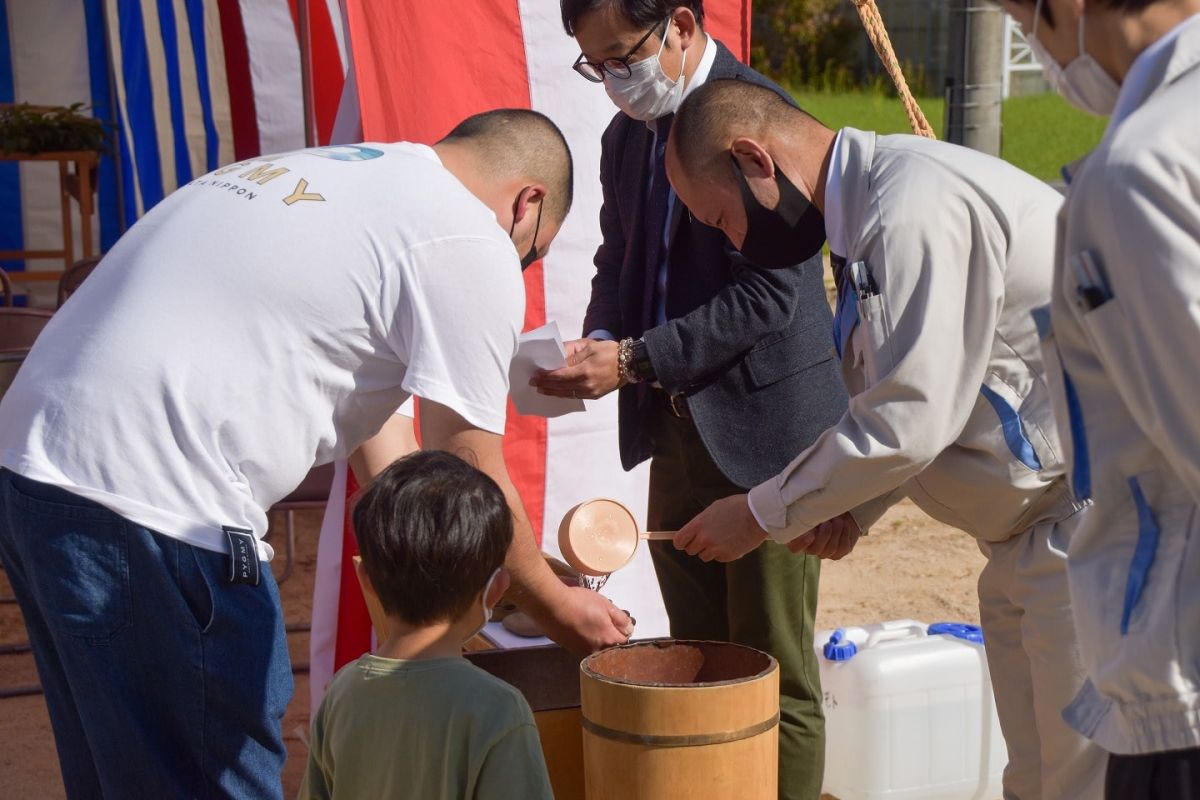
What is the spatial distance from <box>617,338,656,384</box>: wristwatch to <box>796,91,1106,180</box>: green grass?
14.4 meters

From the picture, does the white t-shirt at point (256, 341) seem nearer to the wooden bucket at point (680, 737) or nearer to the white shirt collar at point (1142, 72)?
the wooden bucket at point (680, 737)

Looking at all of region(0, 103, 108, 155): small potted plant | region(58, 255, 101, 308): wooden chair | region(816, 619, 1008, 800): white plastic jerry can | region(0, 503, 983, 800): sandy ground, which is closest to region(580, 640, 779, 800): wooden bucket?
region(816, 619, 1008, 800): white plastic jerry can

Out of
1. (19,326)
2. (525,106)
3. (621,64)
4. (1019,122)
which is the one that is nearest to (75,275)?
(19,326)

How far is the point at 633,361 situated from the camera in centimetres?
275

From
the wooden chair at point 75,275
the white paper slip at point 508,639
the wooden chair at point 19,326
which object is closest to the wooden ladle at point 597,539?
the white paper slip at point 508,639

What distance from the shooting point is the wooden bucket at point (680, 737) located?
2.16m

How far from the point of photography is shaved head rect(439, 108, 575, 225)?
230 cm

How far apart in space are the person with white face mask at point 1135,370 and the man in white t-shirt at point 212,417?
2.84ft

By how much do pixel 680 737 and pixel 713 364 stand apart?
0.79 metres

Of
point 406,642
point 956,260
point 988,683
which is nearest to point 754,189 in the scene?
point 956,260

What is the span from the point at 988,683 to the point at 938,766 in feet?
0.73

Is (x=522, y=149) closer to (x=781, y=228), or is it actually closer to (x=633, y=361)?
(x=781, y=228)

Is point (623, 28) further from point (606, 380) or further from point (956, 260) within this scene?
point (956, 260)

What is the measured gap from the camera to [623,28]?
2.74 m
